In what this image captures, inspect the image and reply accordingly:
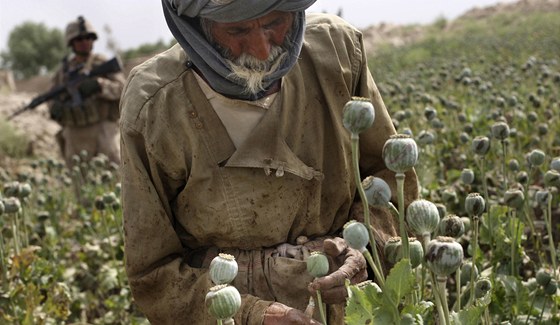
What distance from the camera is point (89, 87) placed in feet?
24.4

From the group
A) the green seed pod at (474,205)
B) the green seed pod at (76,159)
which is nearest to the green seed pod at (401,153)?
the green seed pod at (474,205)

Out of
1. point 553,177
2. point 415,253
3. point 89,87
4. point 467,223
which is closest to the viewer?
point 415,253

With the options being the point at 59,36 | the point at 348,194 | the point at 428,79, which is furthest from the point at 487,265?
the point at 59,36

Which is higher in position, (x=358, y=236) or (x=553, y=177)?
(x=358, y=236)

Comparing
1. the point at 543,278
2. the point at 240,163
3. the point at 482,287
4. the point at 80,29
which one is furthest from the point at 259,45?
the point at 80,29

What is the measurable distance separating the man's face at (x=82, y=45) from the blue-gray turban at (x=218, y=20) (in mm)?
5744

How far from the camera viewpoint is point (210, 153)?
Result: 2229mm

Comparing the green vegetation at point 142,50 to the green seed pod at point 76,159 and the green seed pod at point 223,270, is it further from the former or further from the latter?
the green seed pod at point 223,270

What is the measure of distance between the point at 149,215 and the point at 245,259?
30 cm

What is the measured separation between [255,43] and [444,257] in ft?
2.74

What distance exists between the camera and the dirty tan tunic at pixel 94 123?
7742mm

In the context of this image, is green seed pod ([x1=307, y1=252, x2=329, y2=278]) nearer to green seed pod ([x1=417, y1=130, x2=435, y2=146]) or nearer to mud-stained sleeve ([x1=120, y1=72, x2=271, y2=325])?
mud-stained sleeve ([x1=120, y1=72, x2=271, y2=325])

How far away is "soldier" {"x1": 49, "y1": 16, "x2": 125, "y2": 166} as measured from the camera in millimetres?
7620

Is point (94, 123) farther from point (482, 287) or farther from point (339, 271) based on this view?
point (339, 271)
